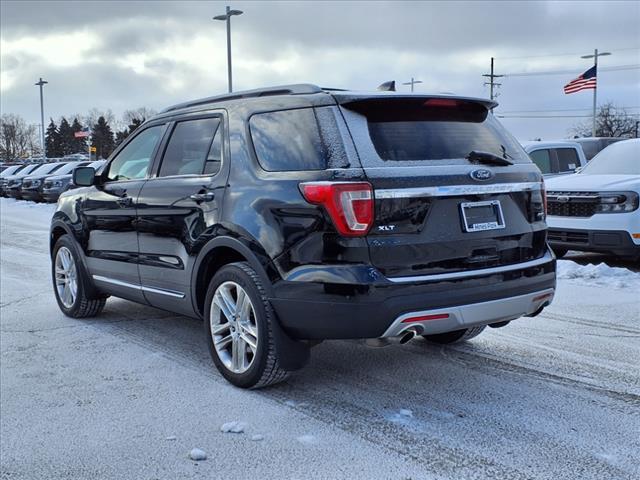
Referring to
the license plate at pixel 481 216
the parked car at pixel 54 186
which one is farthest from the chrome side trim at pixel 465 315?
the parked car at pixel 54 186

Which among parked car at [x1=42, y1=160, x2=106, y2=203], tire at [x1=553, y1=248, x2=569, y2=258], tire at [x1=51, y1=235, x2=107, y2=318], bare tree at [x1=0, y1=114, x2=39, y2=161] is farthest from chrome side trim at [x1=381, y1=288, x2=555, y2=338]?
bare tree at [x1=0, y1=114, x2=39, y2=161]

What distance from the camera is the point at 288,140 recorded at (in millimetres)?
4121

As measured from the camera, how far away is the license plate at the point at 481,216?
3877mm

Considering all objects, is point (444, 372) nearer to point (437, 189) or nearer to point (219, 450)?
point (437, 189)

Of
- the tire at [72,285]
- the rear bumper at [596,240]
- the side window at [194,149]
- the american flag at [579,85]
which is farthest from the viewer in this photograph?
the american flag at [579,85]

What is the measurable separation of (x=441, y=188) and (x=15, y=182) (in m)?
27.9

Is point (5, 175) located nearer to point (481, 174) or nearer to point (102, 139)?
point (481, 174)

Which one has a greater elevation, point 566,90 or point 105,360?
point 566,90

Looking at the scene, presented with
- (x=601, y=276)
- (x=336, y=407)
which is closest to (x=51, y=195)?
(x=601, y=276)

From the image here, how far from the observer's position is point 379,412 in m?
3.94

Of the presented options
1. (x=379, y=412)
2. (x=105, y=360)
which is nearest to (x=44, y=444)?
(x=105, y=360)

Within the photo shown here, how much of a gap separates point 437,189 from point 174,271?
2.08 metres

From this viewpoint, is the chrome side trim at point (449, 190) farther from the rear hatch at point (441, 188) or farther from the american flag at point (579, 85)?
the american flag at point (579, 85)

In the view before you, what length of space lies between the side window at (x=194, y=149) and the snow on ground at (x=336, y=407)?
1391 millimetres
